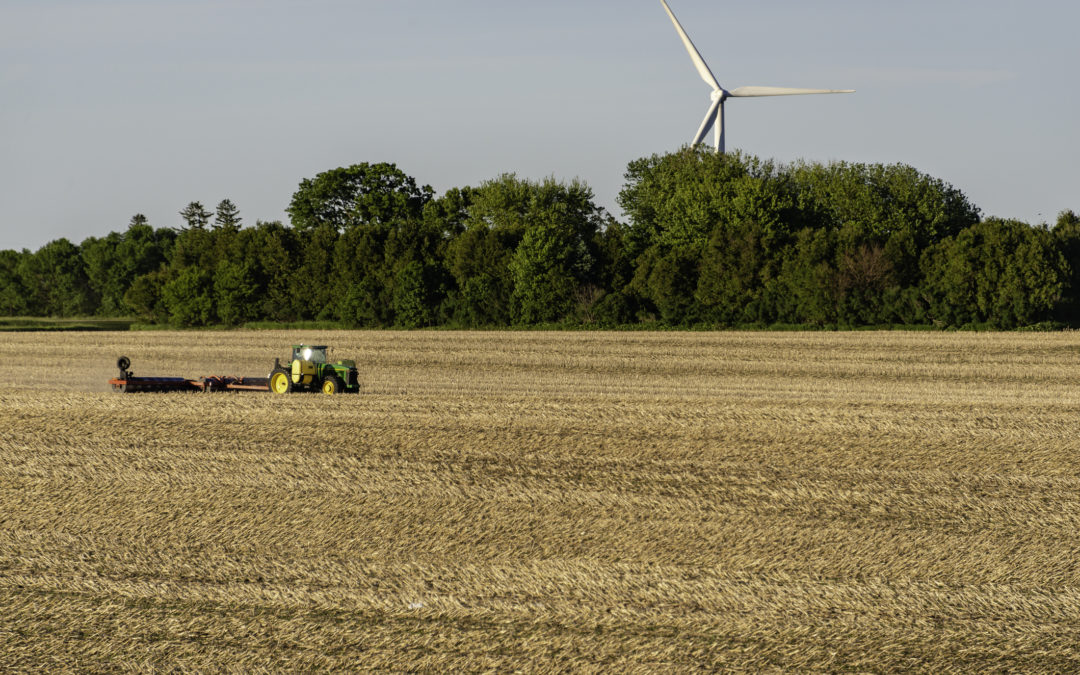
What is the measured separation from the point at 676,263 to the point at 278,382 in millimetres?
33848

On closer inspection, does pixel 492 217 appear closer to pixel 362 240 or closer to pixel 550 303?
pixel 362 240

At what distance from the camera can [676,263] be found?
57.7 metres

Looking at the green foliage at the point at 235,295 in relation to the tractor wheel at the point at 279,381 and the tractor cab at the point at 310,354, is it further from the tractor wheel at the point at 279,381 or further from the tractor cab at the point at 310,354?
the tractor wheel at the point at 279,381

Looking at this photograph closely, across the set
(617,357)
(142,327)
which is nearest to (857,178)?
(617,357)

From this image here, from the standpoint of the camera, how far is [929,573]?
12.3 m

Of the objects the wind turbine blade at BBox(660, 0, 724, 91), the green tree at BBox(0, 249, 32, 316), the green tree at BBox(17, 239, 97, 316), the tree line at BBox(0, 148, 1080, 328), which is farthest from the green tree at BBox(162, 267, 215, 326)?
the green tree at BBox(0, 249, 32, 316)

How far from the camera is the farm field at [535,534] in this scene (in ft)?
34.3

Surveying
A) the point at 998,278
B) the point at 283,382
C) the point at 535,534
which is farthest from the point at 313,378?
the point at 998,278

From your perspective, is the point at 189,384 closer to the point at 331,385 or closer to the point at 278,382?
the point at 278,382

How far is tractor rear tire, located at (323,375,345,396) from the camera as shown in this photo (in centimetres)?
2716

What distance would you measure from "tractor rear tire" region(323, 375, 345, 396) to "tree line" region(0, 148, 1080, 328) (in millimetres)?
29426

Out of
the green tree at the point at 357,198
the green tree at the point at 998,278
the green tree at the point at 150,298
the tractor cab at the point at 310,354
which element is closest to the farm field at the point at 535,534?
the tractor cab at the point at 310,354

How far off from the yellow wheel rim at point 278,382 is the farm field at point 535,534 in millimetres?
2170

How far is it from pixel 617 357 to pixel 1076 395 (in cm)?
1626
